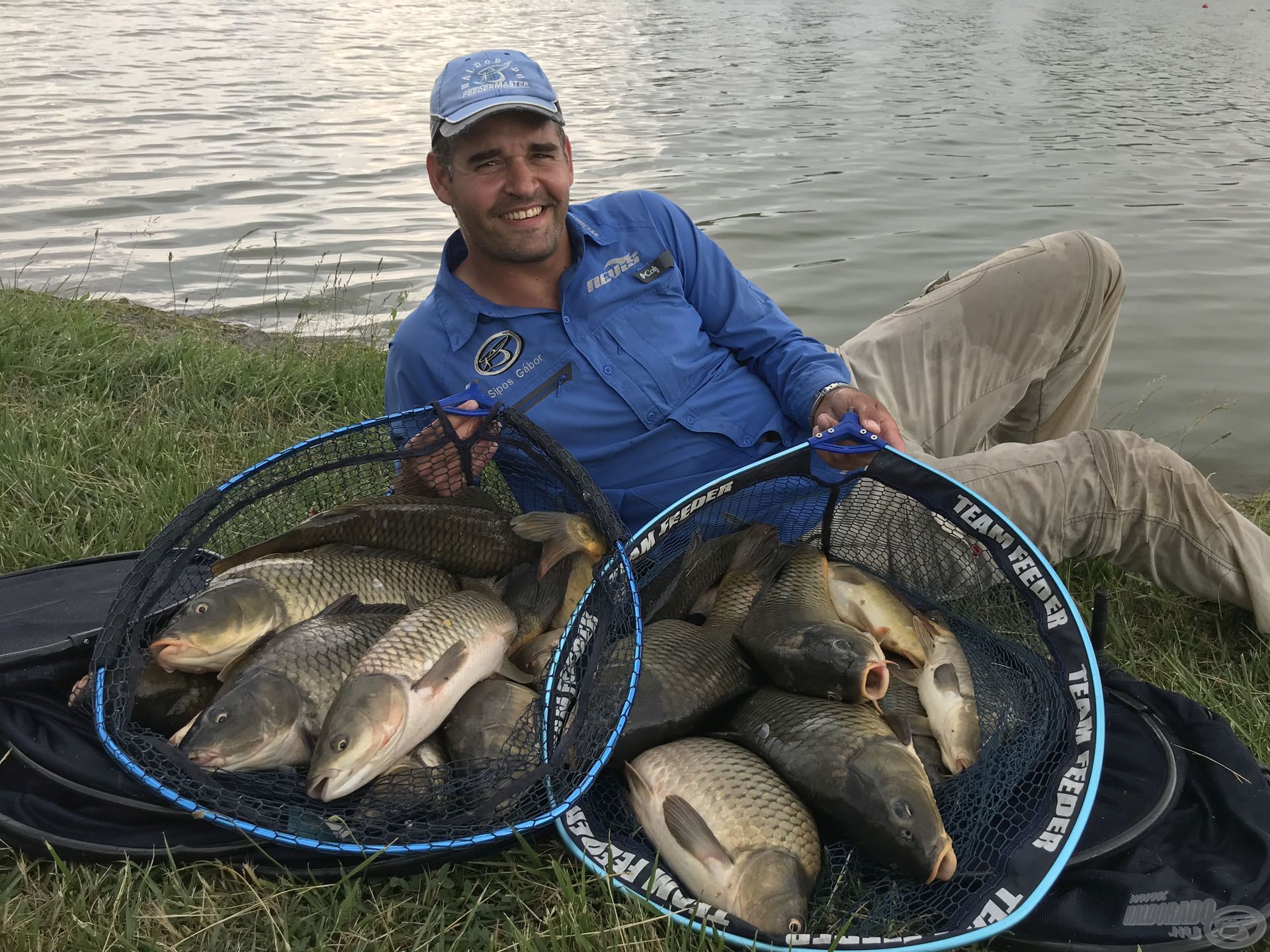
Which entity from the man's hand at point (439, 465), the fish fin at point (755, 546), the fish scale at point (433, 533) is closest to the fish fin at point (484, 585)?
the fish scale at point (433, 533)

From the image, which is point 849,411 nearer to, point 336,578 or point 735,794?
point 735,794

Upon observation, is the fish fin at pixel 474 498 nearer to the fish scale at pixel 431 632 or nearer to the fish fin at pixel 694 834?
the fish scale at pixel 431 632

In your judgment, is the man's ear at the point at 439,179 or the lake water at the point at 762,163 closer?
the man's ear at the point at 439,179

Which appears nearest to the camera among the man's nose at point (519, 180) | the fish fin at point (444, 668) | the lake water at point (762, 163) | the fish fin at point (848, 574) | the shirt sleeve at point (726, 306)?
the fish fin at point (444, 668)

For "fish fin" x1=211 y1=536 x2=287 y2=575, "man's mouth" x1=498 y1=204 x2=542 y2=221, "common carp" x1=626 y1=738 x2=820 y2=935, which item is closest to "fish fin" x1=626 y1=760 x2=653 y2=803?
"common carp" x1=626 y1=738 x2=820 y2=935

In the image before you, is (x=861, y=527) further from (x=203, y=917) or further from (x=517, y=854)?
(x=203, y=917)

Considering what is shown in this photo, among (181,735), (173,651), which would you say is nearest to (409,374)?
(173,651)

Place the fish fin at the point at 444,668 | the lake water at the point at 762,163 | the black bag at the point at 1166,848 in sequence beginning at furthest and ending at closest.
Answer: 1. the lake water at the point at 762,163
2. the fish fin at the point at 444,668
3. the black bag at the point at 1166,848

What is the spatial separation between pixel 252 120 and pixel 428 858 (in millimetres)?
11651

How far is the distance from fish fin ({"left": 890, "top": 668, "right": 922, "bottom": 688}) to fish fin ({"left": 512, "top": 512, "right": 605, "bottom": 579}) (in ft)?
2.45

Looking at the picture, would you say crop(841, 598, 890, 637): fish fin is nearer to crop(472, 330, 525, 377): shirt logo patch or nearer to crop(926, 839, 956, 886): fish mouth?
crop(926, 839, 956, 886): fish mouth

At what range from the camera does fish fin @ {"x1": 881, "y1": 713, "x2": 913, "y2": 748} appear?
81.2 inches

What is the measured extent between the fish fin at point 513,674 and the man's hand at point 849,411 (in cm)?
83

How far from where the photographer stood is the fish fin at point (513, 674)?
2.26 metres
